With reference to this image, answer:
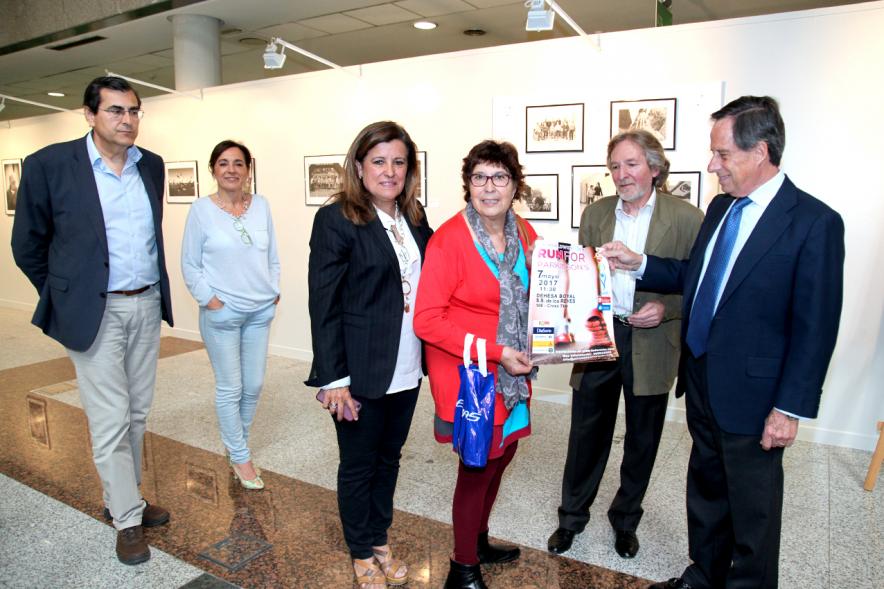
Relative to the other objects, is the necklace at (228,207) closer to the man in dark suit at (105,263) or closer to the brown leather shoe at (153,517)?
the man in dark suit at (105,263)

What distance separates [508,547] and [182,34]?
6374 mm

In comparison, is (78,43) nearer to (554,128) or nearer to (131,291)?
(554,128)

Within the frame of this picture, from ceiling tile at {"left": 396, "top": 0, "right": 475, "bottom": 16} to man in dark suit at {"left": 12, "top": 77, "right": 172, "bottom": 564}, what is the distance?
480cm

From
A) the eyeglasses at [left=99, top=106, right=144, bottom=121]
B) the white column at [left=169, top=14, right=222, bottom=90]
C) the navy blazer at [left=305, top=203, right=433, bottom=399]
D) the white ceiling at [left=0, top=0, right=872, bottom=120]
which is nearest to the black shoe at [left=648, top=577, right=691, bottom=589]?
the navy blazer at [left=305, top=203, right=433, bottom=399]

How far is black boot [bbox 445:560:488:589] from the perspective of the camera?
2.42 meters

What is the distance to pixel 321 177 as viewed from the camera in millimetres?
6188

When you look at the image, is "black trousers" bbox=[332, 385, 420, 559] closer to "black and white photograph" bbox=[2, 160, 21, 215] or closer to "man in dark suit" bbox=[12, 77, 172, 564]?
"man in dark suit" bbox=[12, 77, 172, 564]

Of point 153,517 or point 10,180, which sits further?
point 10,180

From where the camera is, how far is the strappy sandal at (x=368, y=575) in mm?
2516

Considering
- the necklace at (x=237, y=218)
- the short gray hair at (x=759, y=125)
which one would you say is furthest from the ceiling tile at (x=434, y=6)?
the short gray hair at (x=759, y=125)

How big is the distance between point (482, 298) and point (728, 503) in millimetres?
1213

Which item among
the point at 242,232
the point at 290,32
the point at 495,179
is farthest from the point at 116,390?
the point at 290,32

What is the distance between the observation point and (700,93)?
14.3 feet

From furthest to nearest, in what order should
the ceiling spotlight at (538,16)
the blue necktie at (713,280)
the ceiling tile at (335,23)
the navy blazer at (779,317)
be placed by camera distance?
the ceiling tile at (335,23) < the ceiling spotlight at (538,16) < the blue necktie at (713,280) < the navy blazer at (779,317)
